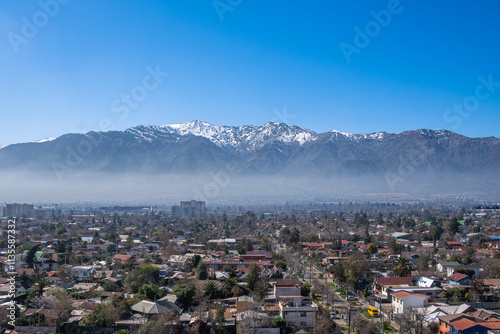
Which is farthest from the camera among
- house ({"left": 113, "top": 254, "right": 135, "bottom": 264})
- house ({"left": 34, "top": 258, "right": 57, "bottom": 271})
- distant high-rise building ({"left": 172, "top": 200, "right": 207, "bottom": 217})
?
distant high-rise building ({"left": 172, "top": 200, "right": 207, "bottom": 217})

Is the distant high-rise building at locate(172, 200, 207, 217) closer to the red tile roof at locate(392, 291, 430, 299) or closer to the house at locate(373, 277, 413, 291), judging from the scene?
the house at locate(373, 277, 413, 291)

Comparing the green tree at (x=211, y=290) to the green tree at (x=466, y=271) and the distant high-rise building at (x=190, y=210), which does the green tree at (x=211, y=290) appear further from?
the distant high-rise building at (x=190, y=210)

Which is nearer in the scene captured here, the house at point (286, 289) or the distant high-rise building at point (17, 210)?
the house at point (286, 289)

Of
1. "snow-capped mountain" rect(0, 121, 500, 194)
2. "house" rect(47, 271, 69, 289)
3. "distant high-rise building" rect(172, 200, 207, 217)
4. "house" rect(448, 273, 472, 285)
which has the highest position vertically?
"snow-capped mountain" rect(0, 121, 500, 194)

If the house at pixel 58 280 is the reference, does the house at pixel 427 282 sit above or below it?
below

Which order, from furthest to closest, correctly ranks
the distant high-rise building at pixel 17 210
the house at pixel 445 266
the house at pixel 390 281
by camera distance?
the distant high-rise building at pixel 17 210
the house at pixel 445 266
the house at pixel 390 281

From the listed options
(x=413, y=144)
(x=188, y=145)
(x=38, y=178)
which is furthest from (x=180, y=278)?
(x=413, y=144)

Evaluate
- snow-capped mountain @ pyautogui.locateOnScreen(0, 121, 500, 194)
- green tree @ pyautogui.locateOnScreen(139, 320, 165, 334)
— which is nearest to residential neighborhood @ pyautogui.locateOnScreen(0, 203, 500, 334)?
green tree @ pyautogui.locateOnScreen(139, 320, 165, 334)

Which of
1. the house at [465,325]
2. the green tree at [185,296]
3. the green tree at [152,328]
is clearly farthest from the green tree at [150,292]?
the house at [465,325]

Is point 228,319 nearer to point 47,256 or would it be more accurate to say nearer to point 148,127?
point 47,256
